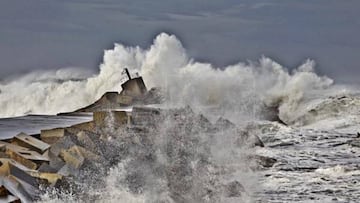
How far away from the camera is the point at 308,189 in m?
11.5

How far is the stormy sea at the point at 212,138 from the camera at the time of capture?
30.9ft

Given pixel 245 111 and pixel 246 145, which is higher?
pixel 245 111

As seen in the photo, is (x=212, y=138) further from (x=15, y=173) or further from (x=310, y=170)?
(x=15, y=173)

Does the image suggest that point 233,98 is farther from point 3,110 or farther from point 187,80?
point 3,110

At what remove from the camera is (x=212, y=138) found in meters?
15.4

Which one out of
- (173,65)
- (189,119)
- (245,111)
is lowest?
(189,119)

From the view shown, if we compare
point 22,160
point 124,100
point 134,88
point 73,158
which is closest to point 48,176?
point 22,160

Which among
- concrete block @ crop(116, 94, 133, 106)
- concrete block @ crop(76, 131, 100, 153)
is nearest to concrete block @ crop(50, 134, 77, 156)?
concrete block @ crop(76, 131, 100, 153)

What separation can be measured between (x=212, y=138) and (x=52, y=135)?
5.02m

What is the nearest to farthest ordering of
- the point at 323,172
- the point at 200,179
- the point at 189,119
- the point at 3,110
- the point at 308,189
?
the point at 200,179
the point at 308,189
the point at 323,172
the point at 189,119
the point at 3,110

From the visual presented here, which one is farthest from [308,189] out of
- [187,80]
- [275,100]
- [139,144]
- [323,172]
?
[275,100]

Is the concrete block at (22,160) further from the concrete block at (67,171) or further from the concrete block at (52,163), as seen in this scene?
the concrete block at (67,171)

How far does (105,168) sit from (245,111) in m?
18.3

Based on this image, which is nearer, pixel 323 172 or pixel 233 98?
pixel 323 172
